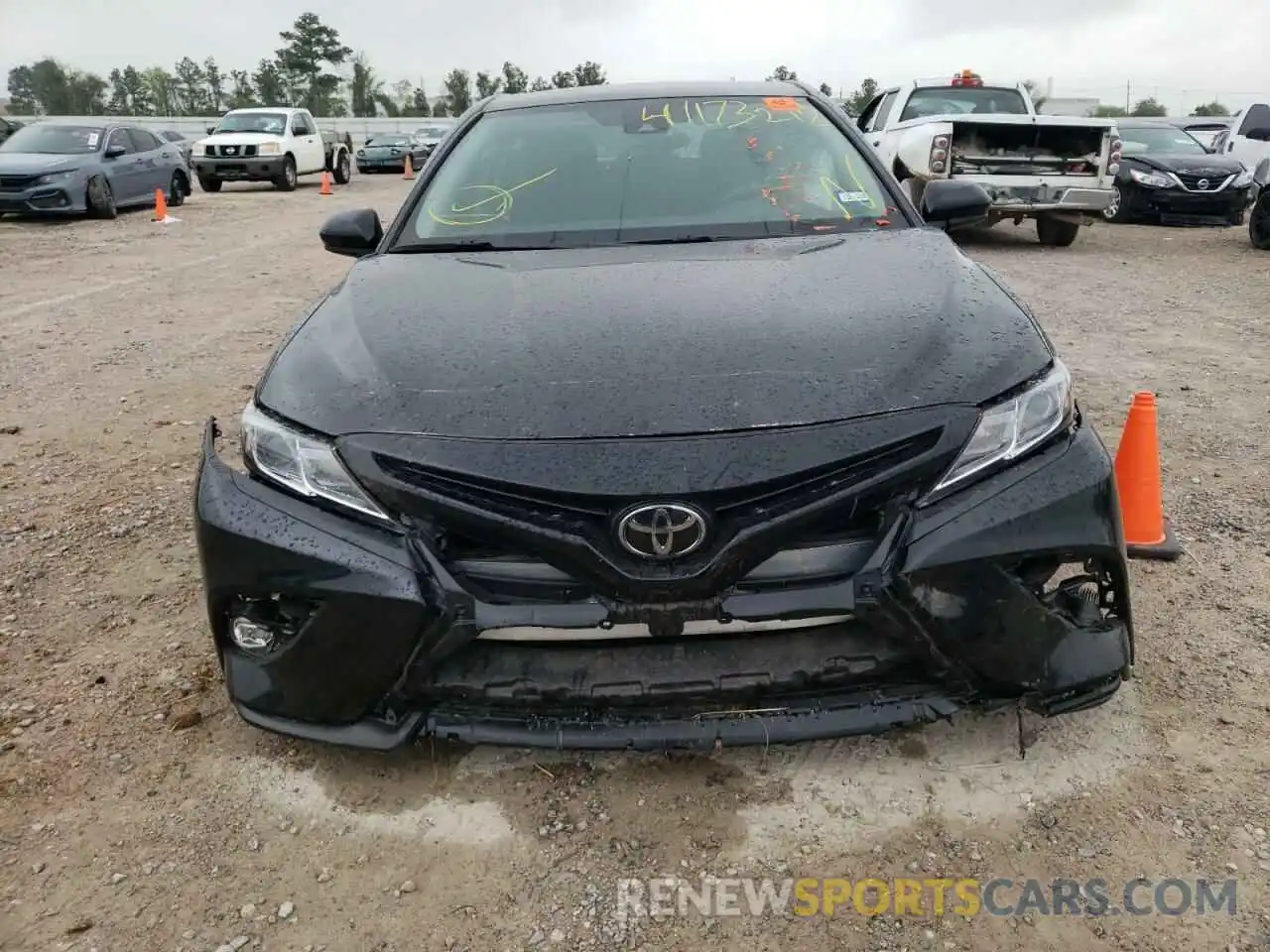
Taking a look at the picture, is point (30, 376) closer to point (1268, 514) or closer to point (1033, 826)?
point (1033, 826)

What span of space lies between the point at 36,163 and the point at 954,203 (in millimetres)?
13843

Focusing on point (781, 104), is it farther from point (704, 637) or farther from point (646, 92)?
point (704, 637)

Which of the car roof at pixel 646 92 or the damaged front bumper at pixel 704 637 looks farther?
the car roof at pixel 646 92

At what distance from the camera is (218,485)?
6.97 feet

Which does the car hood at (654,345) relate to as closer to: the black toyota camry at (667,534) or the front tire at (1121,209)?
the black toyota camry at (667,534)

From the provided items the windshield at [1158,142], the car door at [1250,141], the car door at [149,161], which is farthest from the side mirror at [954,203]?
the car door at [149,161]

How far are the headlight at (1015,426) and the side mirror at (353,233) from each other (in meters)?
2.08

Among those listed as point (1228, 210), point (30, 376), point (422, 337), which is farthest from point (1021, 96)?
point (422, 337)

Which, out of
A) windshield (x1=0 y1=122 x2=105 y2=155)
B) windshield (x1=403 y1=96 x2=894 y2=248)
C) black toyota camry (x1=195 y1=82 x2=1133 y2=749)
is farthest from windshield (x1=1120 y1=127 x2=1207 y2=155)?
windshield (x1=0 y1=122 x2=105 y2=155)

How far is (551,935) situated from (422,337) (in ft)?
4.27

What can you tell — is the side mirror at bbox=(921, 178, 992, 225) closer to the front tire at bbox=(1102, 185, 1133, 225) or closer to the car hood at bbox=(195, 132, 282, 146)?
the front tire at bbox=(1102, 185, 1133, 225)

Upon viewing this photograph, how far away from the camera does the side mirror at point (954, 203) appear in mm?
3334

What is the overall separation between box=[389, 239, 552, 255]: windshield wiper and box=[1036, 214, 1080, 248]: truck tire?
9244 millimetres

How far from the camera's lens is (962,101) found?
37.5 ft
